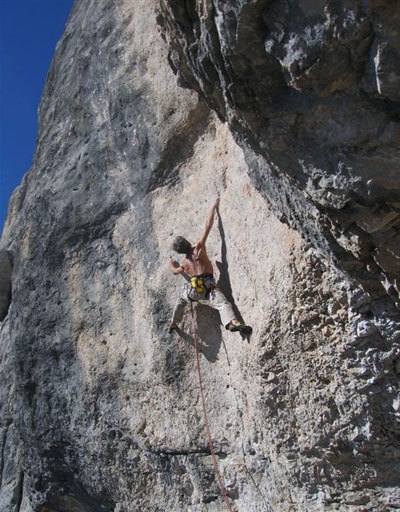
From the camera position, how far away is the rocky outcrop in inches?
112

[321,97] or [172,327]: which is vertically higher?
[172,327]

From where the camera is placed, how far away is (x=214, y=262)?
18.1ft

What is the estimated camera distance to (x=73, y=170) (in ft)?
22.9

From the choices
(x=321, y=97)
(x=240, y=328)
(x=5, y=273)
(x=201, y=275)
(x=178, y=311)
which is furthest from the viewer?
(x=5, y=273)

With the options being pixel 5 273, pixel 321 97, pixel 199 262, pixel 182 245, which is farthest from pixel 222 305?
pixel 5 273

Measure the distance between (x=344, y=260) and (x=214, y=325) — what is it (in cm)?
201

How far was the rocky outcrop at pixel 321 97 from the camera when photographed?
9.37ft

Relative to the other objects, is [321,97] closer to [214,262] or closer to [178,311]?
[214,262]

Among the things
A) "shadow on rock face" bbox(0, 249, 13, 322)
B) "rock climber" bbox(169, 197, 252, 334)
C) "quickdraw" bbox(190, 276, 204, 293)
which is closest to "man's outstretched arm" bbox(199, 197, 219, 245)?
"rock climber" bbox(169, 197, 252, 334)

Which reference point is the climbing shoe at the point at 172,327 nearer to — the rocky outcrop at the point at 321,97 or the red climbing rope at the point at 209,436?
the red climbing rope at the point at 209,436

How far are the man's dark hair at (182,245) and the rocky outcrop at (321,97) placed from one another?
1.77 meters

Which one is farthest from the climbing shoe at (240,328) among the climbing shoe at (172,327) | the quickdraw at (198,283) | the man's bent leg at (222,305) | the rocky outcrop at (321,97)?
the rocky outcrop at (321,97)

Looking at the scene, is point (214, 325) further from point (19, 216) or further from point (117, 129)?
point (19, 216)

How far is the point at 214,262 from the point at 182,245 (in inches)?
11.4
